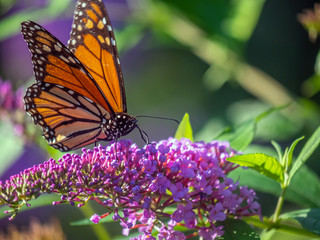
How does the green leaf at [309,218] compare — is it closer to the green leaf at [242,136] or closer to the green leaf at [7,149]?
A: the green leaf at [242,136]

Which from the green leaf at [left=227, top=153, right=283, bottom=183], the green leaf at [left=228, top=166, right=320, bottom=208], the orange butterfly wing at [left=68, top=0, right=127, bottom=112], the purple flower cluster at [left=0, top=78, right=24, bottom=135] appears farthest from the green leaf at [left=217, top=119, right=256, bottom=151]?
the purple flower cluster at [left=0, top=78, right=24, bottom=135]

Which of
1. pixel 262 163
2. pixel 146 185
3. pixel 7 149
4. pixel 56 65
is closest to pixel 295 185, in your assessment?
pixel 262 163

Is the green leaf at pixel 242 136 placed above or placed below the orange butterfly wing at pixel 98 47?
below

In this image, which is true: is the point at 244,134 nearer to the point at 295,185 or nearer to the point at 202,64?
the point at 295,185

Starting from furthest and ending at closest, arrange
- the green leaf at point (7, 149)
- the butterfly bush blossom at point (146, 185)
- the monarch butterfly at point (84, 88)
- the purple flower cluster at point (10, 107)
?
the green leaf at point (7, 149), the purple flower cluster at point (10, 107), the monarch butterfly at point (84, 88), the butterfly bush blossom at point (146, 185)

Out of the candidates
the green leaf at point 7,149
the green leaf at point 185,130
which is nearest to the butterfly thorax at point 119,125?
the green leaf at point 185,130

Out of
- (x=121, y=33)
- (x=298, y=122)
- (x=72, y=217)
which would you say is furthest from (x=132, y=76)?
(x=298, y=122)
